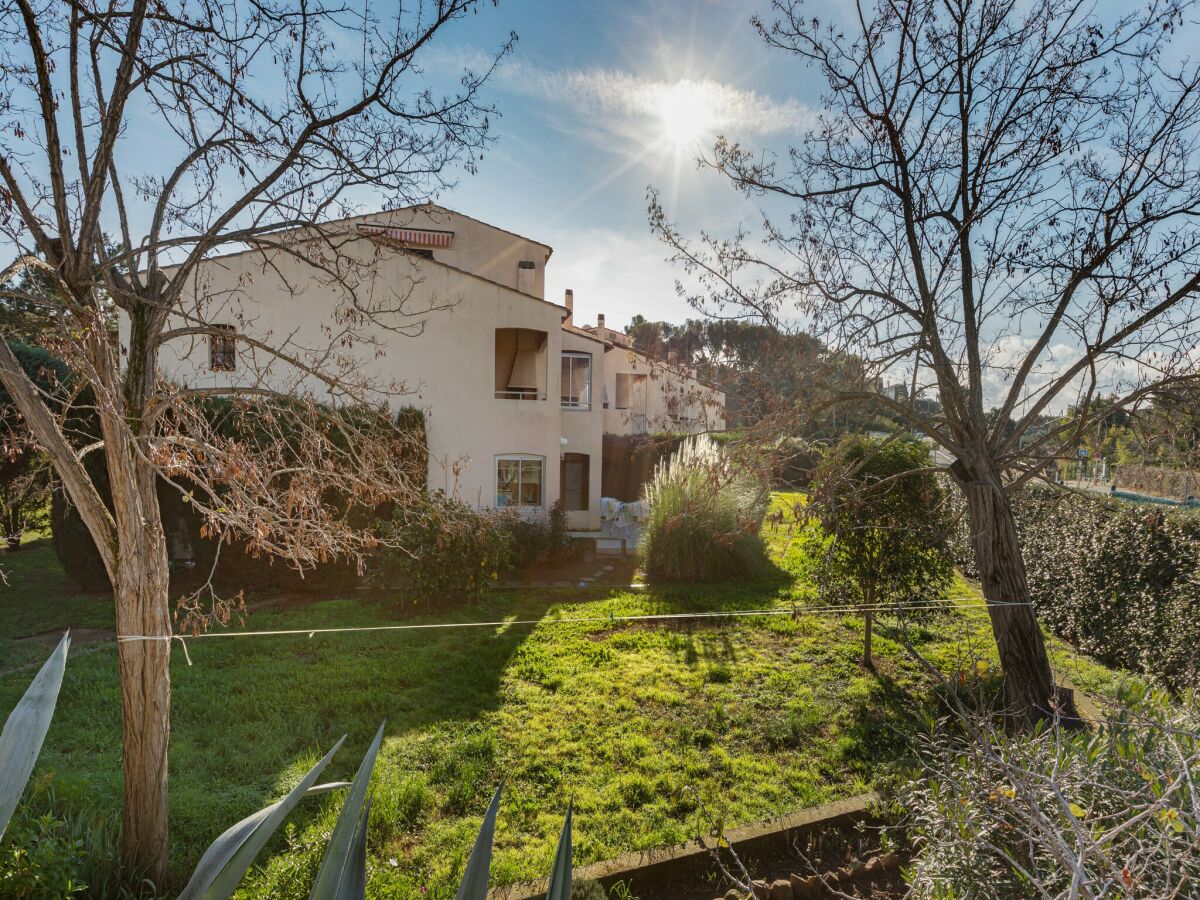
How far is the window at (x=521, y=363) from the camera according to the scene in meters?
14.9

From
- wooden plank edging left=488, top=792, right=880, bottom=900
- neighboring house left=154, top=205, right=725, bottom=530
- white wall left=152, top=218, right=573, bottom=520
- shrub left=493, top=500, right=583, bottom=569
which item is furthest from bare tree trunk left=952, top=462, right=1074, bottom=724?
white wall left=152, top=218, right=573, bottom=520

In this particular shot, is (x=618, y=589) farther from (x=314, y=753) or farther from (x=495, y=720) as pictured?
(x=314, y=753)

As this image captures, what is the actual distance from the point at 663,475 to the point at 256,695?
23.6 ft

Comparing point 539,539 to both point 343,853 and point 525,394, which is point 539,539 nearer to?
point 525,394

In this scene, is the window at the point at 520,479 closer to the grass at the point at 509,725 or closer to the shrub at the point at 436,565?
the shrub at the point at 436,565

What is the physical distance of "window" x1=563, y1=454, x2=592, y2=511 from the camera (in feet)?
54.1

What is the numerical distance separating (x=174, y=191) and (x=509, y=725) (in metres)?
4.40

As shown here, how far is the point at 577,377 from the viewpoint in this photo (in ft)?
57.8

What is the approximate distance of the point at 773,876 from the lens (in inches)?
145

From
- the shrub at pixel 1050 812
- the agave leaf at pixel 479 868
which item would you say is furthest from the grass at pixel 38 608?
the shrub at pixel 1050 812

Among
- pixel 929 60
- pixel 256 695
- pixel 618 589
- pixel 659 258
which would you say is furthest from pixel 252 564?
pixel 929 60

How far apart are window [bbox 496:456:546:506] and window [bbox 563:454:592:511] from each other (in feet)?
6.65

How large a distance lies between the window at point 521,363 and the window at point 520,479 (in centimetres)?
139

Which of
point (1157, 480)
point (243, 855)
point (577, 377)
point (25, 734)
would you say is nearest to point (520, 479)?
point (577, 377)
